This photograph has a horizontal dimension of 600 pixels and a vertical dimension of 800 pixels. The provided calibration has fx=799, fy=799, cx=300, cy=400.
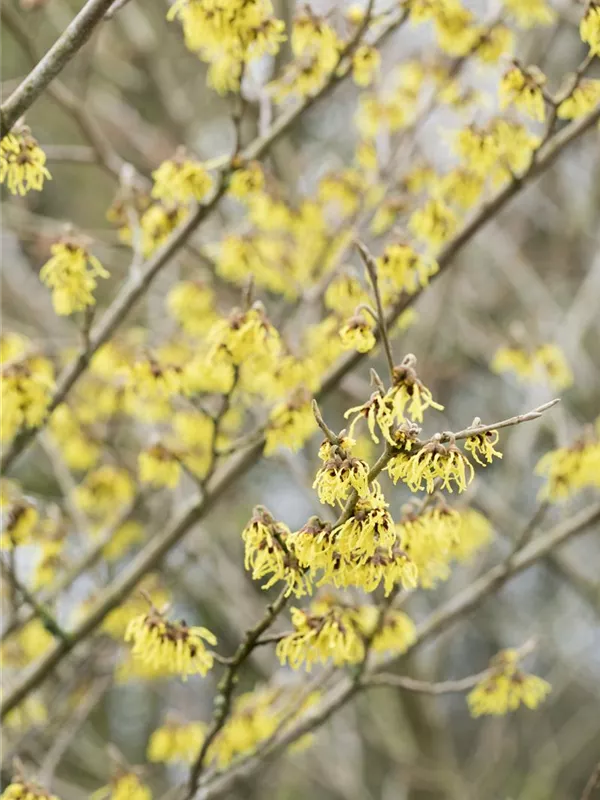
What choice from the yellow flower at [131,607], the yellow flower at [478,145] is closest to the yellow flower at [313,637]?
the yellow flower at [131,607]

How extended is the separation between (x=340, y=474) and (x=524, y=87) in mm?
1502

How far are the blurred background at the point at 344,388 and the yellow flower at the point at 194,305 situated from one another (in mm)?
272

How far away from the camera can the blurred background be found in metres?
4.01

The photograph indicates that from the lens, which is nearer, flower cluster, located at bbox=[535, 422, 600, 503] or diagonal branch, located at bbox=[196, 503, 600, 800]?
diagonal branch, located at bbox=[196, 503, 600, 800]

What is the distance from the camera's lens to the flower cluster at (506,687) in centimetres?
252

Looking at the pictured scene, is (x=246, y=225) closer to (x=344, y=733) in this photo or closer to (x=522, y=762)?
(x=344, y=733)

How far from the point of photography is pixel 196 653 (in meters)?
1.80

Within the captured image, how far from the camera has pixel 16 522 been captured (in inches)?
93.8

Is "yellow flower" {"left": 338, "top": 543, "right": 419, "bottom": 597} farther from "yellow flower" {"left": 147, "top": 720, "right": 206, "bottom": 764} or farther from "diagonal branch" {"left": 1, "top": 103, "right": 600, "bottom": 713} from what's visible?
"yellow flower" {"left": 147, "top": 720, "right": 206, "bottom": 764}

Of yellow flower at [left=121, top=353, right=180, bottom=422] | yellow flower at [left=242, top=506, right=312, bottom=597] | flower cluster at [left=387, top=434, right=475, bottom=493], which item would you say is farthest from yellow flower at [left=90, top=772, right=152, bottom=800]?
flower cluster at [left=387, top=434, right=475, bottom=493]

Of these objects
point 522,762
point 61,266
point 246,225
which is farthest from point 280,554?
point 522,762

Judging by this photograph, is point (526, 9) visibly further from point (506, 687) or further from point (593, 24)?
point (506, 687)

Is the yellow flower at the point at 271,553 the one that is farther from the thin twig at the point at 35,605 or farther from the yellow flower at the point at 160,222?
the yellow flower at the point at 160,222

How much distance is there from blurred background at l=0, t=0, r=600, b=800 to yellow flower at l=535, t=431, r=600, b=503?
1.02ft
